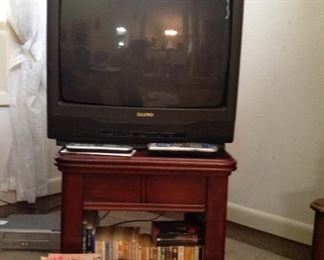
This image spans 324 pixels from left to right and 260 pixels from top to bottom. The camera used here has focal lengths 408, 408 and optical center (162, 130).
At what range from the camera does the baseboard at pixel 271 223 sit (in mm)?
1801

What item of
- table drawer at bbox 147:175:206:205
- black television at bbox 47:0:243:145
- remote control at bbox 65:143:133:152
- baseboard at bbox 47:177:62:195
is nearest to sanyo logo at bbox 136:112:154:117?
black television at bbox 47:0:243:145

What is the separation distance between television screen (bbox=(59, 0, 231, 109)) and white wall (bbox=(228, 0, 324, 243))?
0.61 meters

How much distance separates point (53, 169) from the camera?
2.34m

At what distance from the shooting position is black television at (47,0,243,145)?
4.26ft

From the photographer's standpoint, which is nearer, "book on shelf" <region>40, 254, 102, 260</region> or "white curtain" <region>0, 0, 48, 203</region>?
"book on shelf" <region>40, 254, 102, 260</region>

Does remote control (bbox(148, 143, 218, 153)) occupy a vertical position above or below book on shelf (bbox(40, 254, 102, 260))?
above

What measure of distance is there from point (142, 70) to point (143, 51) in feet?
0.20

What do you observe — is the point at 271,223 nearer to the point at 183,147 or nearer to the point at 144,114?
the point at 183,147

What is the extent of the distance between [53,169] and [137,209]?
1174 millimetres

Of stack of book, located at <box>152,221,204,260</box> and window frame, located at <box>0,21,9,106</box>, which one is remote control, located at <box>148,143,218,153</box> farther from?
window frame, located at <box>0,21,9,106</box>

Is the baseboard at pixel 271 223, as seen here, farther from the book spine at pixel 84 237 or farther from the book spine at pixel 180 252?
the book spine at pixel 84 237

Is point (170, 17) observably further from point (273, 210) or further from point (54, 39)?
point (273, 210)

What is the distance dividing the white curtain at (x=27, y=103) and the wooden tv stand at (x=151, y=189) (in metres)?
0.89

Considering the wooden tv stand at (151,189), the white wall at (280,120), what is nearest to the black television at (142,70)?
the wooden tv stand at (151,189)
